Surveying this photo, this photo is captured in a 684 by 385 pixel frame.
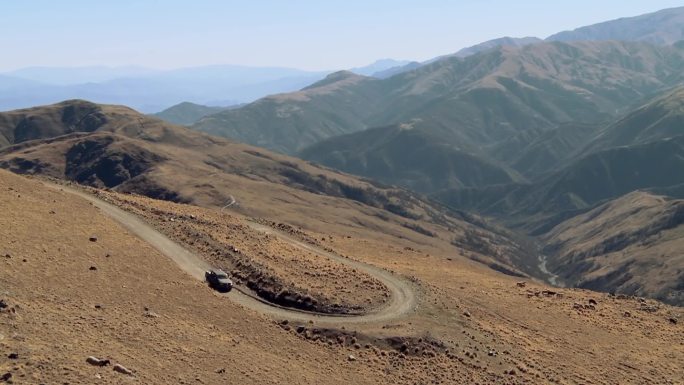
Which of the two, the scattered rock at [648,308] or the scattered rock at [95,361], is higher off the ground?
the scattered rock at [95,361]

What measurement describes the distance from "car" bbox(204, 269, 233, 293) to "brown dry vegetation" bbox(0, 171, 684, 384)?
4.56 feet

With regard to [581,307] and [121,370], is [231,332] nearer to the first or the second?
[121,370]

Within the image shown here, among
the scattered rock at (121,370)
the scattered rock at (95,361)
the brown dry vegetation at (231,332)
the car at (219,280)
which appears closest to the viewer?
the scattered rock at (95,361)

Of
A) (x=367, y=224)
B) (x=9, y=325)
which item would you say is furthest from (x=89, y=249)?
(x=367, y=224)

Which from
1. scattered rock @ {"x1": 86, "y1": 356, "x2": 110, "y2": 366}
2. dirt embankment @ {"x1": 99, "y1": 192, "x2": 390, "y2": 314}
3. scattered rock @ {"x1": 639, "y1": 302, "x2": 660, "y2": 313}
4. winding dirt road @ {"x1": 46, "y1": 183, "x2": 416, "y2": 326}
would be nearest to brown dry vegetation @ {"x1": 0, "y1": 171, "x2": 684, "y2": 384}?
scattered rock @ {"x1": 86, "y1": 356, "x2": 110, "y2": 366}

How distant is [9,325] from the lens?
1240 inches

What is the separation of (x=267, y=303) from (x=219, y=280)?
4.37m

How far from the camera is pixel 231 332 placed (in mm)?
39531

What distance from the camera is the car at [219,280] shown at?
46250 millimetres

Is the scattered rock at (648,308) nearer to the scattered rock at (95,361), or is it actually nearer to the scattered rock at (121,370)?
the scattered rock at (121,370)

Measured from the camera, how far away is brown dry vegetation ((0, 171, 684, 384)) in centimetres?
3256

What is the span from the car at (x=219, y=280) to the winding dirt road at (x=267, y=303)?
25.1 inches

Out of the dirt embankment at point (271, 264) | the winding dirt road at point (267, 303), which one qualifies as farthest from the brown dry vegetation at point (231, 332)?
the dirt embankment at point (271, 264)

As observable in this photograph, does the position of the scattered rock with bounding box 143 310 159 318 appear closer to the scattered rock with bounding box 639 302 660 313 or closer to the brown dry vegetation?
the brown dry vegetation
